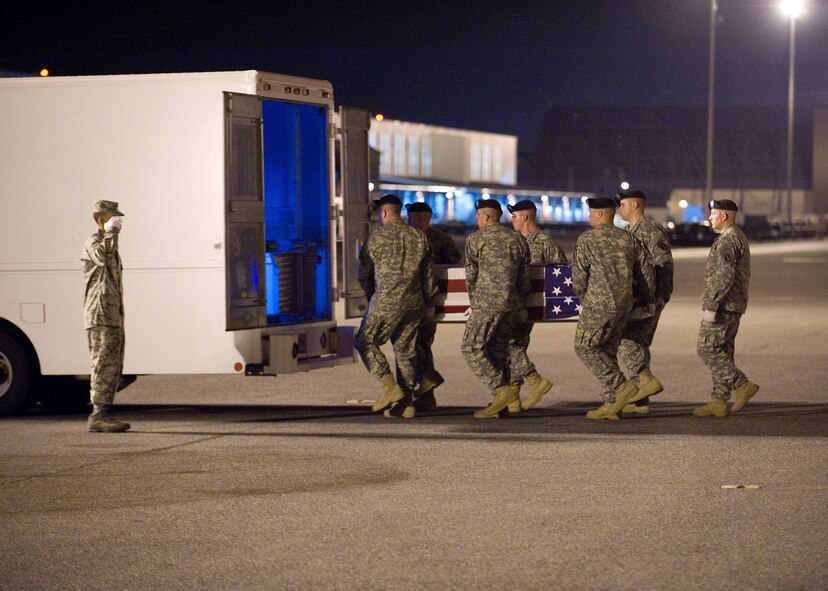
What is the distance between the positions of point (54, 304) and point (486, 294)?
3.67 meters

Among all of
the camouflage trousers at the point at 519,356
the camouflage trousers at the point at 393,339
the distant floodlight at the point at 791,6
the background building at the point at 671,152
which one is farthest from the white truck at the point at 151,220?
the background building at the point at 671,152

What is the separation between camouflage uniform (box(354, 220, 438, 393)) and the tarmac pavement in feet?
1.79

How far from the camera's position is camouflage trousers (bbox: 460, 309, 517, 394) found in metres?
12.1

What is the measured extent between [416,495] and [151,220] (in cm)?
452

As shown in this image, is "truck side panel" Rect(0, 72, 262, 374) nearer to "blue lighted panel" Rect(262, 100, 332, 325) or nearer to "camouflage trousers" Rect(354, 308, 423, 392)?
"camouflage trousers" Rect(354, 308, 423, 392)

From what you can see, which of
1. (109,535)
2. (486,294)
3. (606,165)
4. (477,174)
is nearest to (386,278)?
(486,294)

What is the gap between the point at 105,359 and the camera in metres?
11.5

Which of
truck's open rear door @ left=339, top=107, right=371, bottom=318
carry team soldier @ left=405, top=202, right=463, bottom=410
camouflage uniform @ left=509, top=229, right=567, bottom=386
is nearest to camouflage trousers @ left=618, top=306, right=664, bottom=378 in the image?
camouflage uniform @ left=509, top=229, right=567, bottom=386

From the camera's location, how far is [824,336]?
19703 mm

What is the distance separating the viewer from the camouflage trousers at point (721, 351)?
12039 mm

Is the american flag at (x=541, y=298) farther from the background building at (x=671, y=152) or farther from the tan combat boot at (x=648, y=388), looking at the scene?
the background building at (x=671, y=152)

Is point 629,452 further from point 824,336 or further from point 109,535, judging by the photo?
point 824,336

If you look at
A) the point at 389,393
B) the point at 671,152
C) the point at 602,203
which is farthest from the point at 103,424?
the point at 671,152

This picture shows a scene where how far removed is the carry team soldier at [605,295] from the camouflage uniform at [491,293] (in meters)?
0.53
